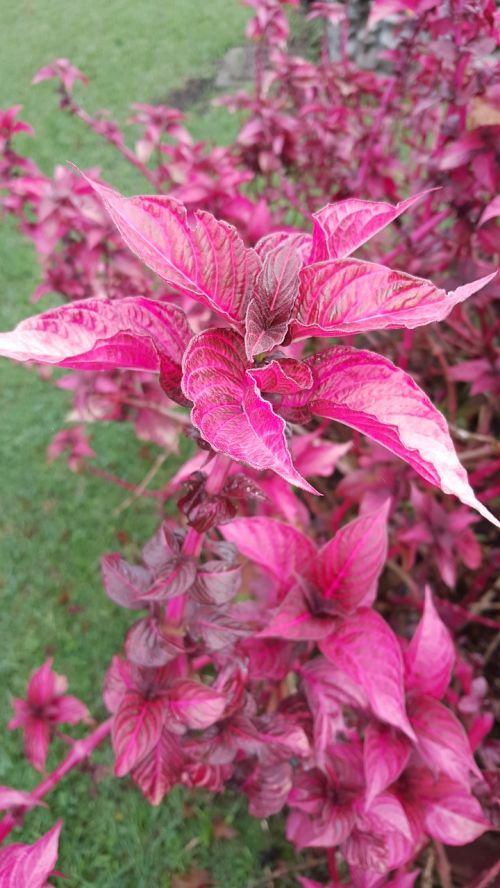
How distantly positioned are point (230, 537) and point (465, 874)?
86 centimetres

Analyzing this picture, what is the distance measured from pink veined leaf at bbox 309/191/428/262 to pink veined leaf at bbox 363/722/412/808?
23.0 inches

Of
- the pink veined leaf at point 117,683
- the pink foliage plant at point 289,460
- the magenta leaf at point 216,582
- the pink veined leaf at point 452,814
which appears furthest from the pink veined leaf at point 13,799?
the pink veined leaf at point 452,814

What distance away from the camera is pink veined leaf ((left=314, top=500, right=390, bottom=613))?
0.79 meters

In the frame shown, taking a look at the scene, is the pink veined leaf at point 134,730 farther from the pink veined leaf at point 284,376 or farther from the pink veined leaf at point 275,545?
the pink veined leaf at point 284,376

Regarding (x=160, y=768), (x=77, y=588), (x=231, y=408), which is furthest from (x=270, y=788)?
(x=77, y=588)

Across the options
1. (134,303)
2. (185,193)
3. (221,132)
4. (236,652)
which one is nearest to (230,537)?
(236,652)

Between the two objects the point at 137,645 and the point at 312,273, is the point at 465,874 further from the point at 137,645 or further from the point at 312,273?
the point at 312,273

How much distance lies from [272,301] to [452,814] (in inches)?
28.4

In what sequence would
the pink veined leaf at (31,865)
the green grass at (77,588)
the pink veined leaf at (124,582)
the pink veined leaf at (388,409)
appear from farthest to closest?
the green grass at (77,588) → the pink veined leaf at (124,582) → the pink veined leaf at (31,865) → the pink veined leaf at (388,409)

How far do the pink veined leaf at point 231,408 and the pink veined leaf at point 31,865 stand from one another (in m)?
0.48

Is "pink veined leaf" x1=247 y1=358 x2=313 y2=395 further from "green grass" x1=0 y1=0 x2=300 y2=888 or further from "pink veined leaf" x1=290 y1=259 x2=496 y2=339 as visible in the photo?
"green grass" x1=0 y1=0 x2=300 y2=888

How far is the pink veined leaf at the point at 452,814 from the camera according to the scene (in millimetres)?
828

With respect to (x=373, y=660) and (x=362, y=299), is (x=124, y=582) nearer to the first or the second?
(x=373, y=660)

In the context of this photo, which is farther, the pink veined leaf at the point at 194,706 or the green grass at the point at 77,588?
the green grass at the point at 77,588
